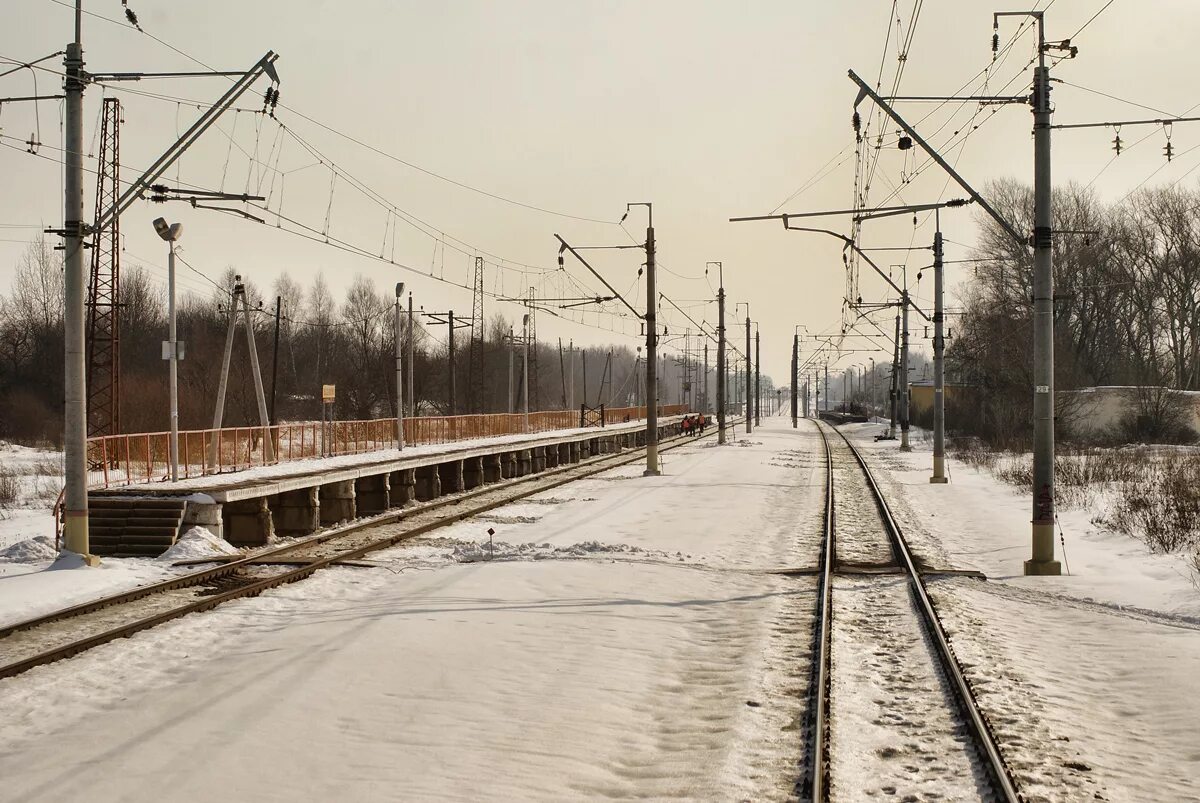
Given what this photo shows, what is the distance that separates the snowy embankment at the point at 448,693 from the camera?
6.92 meters

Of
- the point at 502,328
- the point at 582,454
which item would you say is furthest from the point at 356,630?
the point at 502,328

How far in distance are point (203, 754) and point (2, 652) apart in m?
4.60

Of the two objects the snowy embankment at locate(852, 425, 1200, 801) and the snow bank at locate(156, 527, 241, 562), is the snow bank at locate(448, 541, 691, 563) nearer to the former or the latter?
the snow bank at locate(156, 527, 241, 562)

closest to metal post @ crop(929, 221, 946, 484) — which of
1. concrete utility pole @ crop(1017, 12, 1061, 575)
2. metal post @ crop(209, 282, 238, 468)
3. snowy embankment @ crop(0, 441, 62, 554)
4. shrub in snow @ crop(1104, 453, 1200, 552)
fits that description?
shrub in snow @ crop(1104, 453, 1200, 552)

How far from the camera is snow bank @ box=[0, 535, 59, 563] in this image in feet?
55.5

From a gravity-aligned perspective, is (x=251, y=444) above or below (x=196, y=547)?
above

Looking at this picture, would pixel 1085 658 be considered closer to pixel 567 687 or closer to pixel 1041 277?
pixel 567 687

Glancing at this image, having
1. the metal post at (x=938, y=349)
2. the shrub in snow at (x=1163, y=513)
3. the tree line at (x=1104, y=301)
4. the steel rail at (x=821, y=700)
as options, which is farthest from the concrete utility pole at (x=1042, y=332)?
the tree line at (x=1104, y=301)

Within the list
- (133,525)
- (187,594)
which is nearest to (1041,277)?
(187,594)

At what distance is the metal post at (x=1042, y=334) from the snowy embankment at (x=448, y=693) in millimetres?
3667

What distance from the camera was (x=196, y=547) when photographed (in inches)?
695

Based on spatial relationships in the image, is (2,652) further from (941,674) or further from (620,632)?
(941,674)

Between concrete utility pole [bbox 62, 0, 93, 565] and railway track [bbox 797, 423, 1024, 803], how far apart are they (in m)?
10.7

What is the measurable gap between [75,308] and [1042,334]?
45.3ft
